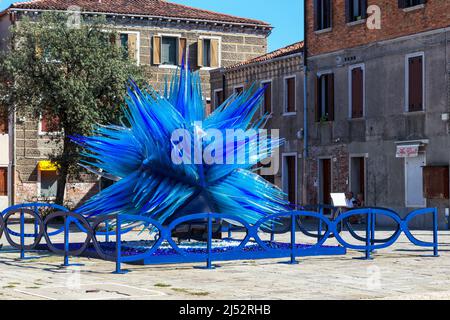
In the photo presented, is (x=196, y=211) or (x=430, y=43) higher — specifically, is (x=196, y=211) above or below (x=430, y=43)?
below

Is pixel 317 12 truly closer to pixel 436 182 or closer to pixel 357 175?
pixel 357 175

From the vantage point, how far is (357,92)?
37406 mm

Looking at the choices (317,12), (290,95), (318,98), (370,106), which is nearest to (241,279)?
(370,106)

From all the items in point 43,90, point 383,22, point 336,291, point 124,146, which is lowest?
point 336,291

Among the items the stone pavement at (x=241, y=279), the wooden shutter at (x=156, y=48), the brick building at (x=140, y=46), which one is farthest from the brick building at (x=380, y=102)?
the stone pavement at (x=241, y=279)

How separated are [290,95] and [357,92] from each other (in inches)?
215

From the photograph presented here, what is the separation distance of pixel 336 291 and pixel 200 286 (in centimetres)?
197

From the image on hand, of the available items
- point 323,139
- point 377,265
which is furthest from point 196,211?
point 323,139

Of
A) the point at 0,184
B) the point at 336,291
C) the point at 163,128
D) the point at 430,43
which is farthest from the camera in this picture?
the point at 0,184

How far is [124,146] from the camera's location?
20.5 metres

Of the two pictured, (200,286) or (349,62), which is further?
(349,62)

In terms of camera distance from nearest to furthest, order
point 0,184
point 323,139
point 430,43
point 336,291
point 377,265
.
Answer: point 336,291, point 377,265, point 430,43, point 323,139, point 0,184

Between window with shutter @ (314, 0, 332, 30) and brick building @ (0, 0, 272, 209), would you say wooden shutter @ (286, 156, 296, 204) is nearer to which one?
window with shutter @ (314, 0, 332, 30)

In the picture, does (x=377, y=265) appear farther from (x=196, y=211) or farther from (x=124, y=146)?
(x=124, y=146)
